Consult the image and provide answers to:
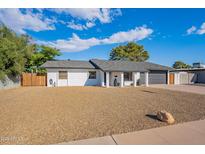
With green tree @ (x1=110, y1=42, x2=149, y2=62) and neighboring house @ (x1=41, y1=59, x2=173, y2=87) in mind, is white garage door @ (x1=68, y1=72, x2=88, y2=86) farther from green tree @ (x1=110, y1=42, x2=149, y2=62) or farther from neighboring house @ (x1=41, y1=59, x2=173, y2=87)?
green tree @ (x1=110, y1=42, x2=149, y2=62)

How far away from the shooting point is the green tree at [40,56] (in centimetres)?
2595

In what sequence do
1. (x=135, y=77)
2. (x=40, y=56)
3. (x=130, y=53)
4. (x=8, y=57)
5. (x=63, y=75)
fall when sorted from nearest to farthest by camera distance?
(x=8, y=57) → (x=63, y=75) → (x=135, y=77) → (x=40, y=56) → (x=130, y=53)

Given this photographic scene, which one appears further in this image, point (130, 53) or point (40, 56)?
point (130, 53)

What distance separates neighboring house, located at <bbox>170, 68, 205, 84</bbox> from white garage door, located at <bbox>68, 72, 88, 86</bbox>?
625 inches

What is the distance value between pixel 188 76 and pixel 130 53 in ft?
58.5

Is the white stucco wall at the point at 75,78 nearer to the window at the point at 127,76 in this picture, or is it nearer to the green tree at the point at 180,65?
the window at the point at 127,76

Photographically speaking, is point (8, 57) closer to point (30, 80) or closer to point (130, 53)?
point (30, 80)

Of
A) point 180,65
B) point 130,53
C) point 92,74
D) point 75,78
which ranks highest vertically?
point 130,53

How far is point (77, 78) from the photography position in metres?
20.1

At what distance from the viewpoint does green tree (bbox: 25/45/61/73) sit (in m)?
25.9

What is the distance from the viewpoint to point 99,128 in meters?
4.50

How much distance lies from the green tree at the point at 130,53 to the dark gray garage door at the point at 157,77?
17.2 m

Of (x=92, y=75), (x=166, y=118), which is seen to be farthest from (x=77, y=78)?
(x=166, y=118)
